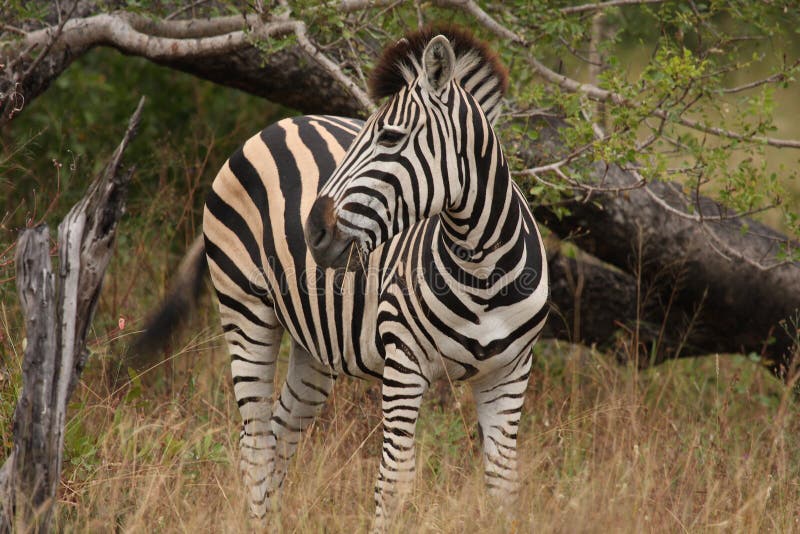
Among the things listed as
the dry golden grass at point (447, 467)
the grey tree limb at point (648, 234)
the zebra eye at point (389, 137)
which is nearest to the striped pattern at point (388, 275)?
the zebra eye at point (389, 137)

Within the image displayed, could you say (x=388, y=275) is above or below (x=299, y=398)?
above

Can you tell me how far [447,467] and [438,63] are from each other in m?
1.85

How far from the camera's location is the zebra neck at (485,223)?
136 inches

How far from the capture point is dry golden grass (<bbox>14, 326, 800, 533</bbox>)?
3553mm

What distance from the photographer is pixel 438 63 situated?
3328 mm

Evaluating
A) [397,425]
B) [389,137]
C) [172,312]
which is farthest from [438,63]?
[172,312]

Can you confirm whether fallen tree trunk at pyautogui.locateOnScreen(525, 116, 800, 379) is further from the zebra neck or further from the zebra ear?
the zebra ear

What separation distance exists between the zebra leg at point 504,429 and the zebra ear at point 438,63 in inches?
43.3

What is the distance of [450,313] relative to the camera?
11.7ft

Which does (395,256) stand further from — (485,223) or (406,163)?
(406,163)

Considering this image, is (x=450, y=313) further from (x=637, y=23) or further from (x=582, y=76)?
(x=582, y=76)

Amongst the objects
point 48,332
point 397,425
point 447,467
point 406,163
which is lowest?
point 447,467

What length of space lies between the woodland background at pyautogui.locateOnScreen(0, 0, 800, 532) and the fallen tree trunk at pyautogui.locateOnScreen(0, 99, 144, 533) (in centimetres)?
37

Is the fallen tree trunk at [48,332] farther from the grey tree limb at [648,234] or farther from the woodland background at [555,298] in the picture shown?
the grey tree limb at [648,234]
